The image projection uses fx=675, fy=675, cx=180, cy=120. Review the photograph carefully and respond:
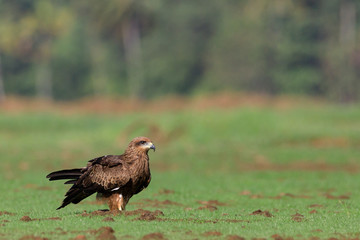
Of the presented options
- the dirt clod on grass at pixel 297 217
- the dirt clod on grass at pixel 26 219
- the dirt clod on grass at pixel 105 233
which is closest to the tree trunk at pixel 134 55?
the dirt clod on grass at pixel 297 217

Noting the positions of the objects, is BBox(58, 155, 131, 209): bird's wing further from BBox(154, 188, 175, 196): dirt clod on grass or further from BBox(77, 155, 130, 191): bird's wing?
BBox(154, 188, 175, 196): dirt clod on grass

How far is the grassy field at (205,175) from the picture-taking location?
12.9 meters

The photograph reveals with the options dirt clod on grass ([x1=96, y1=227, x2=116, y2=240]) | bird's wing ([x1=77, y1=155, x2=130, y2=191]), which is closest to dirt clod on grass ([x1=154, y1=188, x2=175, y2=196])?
bird's wing ([x1=77, y1=155, x2=130, y2=191])

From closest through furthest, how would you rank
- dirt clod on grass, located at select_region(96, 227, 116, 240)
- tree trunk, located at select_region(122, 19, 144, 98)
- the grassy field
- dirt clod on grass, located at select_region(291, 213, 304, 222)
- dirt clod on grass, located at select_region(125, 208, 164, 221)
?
dirt clod on grass, located at select_region(96, 227, 116, 240)
the grassy field
dirt clod on grass, located at select_region(125, 208, 164, 221)
dirt clod on grass, located at select_region(291, 213, 304, 222)
tree trunk, located at select_region(122, 19, 144, 98)

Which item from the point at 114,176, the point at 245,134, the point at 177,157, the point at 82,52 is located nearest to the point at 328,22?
the point at 82,52

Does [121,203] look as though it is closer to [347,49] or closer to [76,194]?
[76,194]

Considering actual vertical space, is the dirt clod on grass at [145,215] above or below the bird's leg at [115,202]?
below

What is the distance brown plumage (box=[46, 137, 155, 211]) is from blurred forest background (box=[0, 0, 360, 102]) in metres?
65.9

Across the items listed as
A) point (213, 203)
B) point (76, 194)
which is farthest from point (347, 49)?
point (76, 194)

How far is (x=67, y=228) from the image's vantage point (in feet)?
40.9

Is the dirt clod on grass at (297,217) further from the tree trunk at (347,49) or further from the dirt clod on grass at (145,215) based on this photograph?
the tree trunk at (347,49)

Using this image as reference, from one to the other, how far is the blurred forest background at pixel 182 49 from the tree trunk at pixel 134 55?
0.48 ft

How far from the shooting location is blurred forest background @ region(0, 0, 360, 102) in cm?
8188

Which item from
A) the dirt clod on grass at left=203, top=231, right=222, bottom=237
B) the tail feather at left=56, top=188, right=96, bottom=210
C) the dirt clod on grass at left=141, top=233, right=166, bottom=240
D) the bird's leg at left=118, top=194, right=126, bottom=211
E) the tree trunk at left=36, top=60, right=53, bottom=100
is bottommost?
the dirt clod on grass at left=203, top=231, right=222, bottom=237
